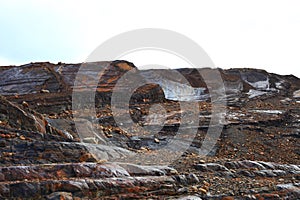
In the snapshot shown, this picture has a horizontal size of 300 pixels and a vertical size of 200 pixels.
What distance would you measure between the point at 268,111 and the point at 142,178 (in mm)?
8708

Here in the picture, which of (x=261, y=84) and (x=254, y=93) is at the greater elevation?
(x=261, y=84)

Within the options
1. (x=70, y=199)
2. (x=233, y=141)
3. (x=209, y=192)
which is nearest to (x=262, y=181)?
(x=209, y=192)

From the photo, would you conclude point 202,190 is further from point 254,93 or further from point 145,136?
point 254,93

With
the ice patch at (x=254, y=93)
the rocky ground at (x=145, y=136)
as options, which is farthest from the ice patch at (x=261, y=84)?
the ice patch at (x=254, y=93)

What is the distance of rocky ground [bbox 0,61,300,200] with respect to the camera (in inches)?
219

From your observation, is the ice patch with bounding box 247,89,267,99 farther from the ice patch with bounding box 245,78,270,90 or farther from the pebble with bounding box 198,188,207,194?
the pebble with bounding box 198,188,207,194

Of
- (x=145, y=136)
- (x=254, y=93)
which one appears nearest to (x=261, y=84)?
(x=254, y=93)

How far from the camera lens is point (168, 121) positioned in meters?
11.9

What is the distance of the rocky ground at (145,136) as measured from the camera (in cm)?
556

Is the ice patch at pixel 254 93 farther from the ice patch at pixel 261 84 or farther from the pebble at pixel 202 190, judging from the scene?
the pebble at pixel 202 190

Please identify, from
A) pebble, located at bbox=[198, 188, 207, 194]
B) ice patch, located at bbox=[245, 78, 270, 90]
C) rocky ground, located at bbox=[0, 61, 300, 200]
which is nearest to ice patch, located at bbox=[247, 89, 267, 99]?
rocky ground, located at bbox=[0, 61, 300, 200]

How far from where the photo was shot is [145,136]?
10531 mm

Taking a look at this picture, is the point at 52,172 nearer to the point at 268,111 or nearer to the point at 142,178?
the point at 142,178

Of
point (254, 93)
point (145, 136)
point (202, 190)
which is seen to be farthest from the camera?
point (254, 93)
